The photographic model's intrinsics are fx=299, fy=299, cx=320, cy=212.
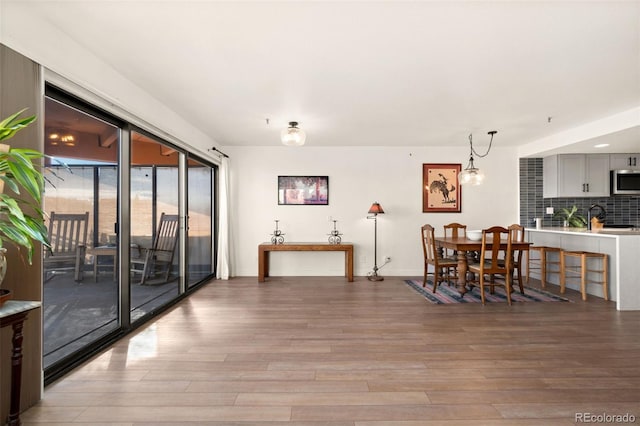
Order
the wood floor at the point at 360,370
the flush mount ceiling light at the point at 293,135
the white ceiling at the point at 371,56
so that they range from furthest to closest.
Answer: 1. the flush mount ceiling light at the point at 293,135
2. the white ceiling at the point at 371,56
3. the wood floor at the point at 360,370

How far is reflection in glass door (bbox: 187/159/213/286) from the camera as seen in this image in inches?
181

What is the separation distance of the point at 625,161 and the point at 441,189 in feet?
10.6

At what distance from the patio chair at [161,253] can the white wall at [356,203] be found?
148cm

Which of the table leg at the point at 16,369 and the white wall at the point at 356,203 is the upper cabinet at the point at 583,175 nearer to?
the white wall at the point at 356,203

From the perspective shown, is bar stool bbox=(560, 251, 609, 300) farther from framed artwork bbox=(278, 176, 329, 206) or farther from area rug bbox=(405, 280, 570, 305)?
framed artwork bbox=(278, 176, 329, 206)

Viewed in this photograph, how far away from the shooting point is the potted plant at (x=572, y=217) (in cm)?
542

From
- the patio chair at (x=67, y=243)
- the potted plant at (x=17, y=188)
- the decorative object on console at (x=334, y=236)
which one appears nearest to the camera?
the potted plant at (x=17, y=188)

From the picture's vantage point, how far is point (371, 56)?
242 cm

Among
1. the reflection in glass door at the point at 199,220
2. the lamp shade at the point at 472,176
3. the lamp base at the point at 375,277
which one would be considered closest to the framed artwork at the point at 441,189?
the lamp shade at the point at 472,176

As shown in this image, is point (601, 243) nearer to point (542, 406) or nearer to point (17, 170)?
point (542, 406)

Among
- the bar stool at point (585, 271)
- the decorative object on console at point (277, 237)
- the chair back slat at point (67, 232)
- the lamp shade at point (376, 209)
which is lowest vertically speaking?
the bar stool at point (585, 271)

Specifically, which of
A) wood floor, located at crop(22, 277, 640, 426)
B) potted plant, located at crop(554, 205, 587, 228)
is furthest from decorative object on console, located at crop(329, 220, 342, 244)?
potted plant, located at crop(554, 205, 587, 228)

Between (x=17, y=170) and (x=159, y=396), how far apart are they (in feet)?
5.03

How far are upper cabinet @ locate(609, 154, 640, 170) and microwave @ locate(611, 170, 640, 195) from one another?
0.10 meters
